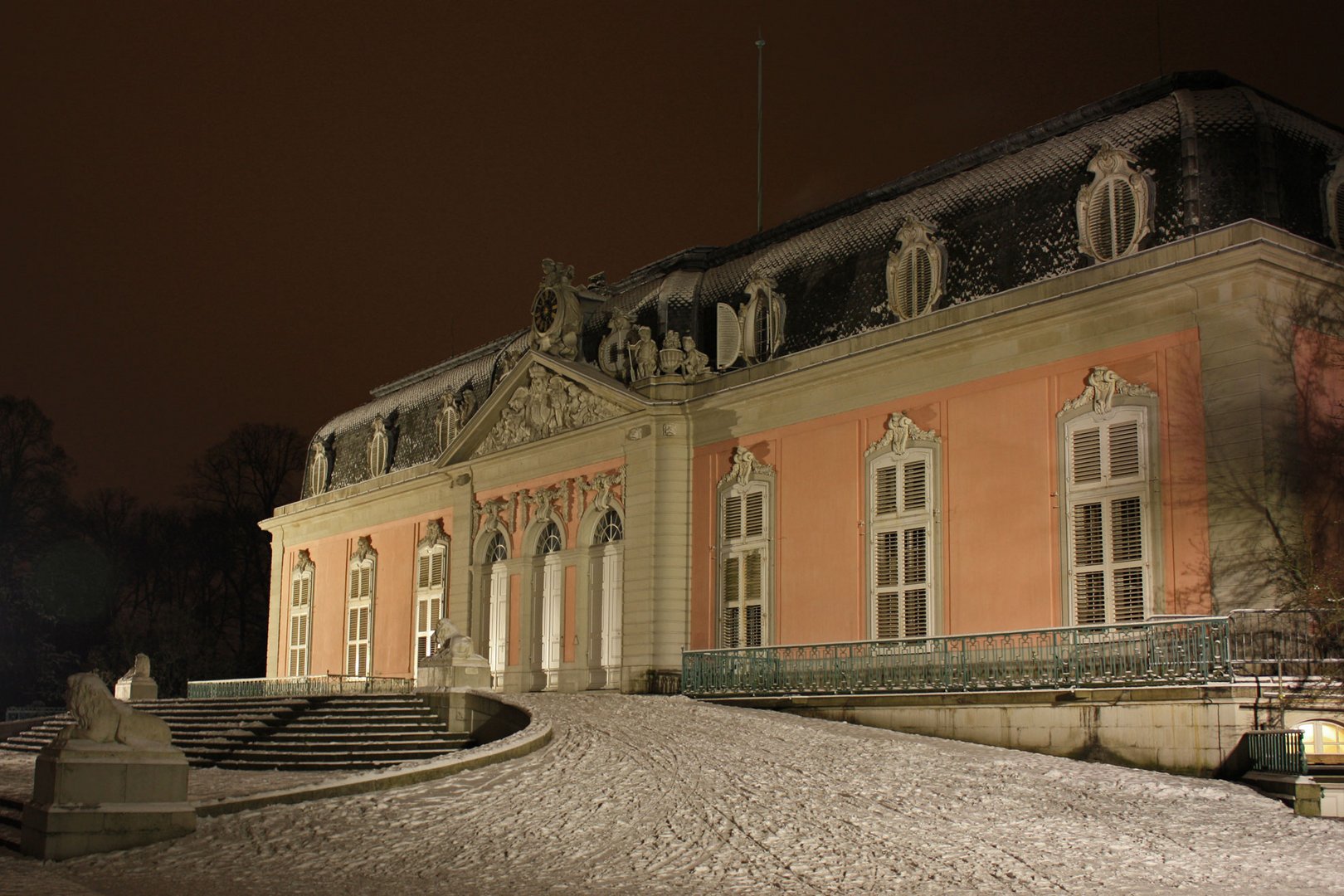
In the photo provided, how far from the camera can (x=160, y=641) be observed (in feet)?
174

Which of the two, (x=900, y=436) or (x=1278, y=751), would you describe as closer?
(x=1278, y=751)

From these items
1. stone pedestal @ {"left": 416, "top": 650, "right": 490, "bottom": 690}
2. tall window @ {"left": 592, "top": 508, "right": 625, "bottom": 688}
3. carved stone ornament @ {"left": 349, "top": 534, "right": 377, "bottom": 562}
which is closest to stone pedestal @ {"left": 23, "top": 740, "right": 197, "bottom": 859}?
stone pedestal @ {"left": 416, "top": 650, "right": 490, "bottom": 690}

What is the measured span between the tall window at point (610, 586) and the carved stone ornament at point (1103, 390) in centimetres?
980

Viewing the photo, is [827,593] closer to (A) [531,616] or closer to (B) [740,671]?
(B) [740,671]

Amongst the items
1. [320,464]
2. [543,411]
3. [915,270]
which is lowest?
[543,411]

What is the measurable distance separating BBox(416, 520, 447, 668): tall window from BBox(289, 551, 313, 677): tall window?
21.3ft

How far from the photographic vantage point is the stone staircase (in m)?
20.6

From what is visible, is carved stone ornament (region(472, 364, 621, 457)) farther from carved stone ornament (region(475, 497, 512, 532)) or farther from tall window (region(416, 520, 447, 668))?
tall window (region(416, 520, 447, 668))

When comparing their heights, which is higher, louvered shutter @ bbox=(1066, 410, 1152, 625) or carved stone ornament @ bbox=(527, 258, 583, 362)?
carved stone ornament @ bbox=(527, 258, 583, 362)

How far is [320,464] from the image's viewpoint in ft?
136

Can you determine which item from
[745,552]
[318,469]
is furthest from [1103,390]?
[318,469]

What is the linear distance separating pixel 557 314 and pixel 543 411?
186 centimetres

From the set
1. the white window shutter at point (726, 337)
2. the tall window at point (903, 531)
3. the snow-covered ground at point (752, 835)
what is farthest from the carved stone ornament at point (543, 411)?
the snow-covered ground at point (752, 835)

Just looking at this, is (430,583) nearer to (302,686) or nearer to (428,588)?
(428,588)
